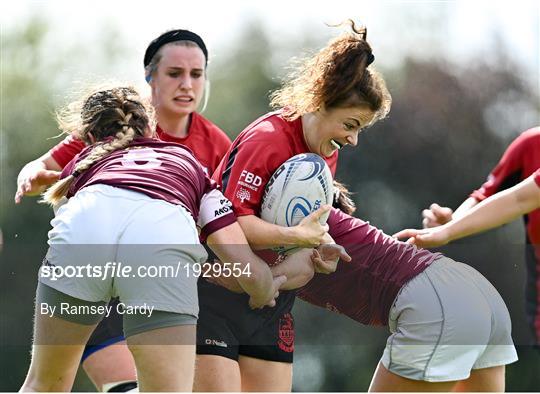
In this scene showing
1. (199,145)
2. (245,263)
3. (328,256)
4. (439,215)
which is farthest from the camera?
(439,215)

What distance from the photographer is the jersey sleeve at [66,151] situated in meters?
6.33

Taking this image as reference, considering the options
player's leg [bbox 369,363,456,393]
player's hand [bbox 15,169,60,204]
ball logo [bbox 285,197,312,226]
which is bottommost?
player's leg [bbox 369,363,456,393]

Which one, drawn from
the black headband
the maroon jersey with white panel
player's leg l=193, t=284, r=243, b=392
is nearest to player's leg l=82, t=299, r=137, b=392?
player's leg l=193, t=284, r=243, b=392

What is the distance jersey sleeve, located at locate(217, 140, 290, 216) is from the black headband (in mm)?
1450

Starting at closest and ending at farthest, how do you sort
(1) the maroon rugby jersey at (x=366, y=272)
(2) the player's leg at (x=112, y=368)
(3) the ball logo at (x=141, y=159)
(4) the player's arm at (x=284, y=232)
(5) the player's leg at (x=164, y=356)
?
(5) the player's leg at (x=164, y=356) < (3) the ball logo at (x=141, y=159) < (4) the player's arm at (x=284, y=232) < (1) the maroon rugby jersey at (x=366, y=272) < (2) the player's leg at (x=112, y=368)

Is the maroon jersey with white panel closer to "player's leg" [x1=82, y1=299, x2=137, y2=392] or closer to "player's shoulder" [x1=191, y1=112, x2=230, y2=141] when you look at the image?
"player's leg" [x1=82, y1=299, x2=137, y2=392]

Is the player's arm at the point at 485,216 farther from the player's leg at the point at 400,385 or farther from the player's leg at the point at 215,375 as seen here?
the player's leg at the point at 215,375

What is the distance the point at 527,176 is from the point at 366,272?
77.6 inches

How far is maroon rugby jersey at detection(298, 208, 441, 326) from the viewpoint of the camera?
545 cm

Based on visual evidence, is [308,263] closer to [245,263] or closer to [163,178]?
[245,263]

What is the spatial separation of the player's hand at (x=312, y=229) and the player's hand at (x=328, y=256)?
6cm

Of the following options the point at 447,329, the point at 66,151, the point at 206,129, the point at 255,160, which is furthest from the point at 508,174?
the point at 66,151

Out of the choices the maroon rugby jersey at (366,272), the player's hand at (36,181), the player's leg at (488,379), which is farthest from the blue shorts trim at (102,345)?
the player's leg at (488,379)

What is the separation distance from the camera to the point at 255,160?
206 inches
